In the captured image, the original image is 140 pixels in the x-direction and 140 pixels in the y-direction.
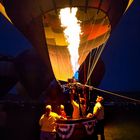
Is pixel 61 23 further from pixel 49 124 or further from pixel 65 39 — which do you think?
pixel 49 124

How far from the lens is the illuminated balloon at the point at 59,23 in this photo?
502 cm

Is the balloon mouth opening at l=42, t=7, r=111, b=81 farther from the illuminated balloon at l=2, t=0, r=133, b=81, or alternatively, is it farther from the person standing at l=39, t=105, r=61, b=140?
the person standing at l=39, t=105, r=61, b=140

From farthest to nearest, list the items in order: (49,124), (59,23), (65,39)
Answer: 1. (65,39)
2. (59,23)
3. (49,124)

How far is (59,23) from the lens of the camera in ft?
16.8

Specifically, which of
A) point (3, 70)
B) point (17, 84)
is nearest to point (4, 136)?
point (3, 70)

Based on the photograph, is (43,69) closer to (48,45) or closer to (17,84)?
(17,84)

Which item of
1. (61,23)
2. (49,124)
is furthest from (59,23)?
(49,124)

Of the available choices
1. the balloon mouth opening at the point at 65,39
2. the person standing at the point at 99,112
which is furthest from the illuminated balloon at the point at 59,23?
the person standing at the point at 99,112

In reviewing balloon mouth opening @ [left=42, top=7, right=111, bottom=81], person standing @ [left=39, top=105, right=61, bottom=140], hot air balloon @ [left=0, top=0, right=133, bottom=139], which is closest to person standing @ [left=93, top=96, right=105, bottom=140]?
hot air balloon @ [left=0, top=0, right=133, bottom=139]

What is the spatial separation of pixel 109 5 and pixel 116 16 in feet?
1.18

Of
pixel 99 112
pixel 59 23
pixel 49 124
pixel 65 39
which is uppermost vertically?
pixel 59 23

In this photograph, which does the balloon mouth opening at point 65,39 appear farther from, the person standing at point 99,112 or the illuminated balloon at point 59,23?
the person standing at point 99,112

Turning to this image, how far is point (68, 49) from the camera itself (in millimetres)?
5395

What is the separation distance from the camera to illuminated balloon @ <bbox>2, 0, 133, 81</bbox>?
198 inches
